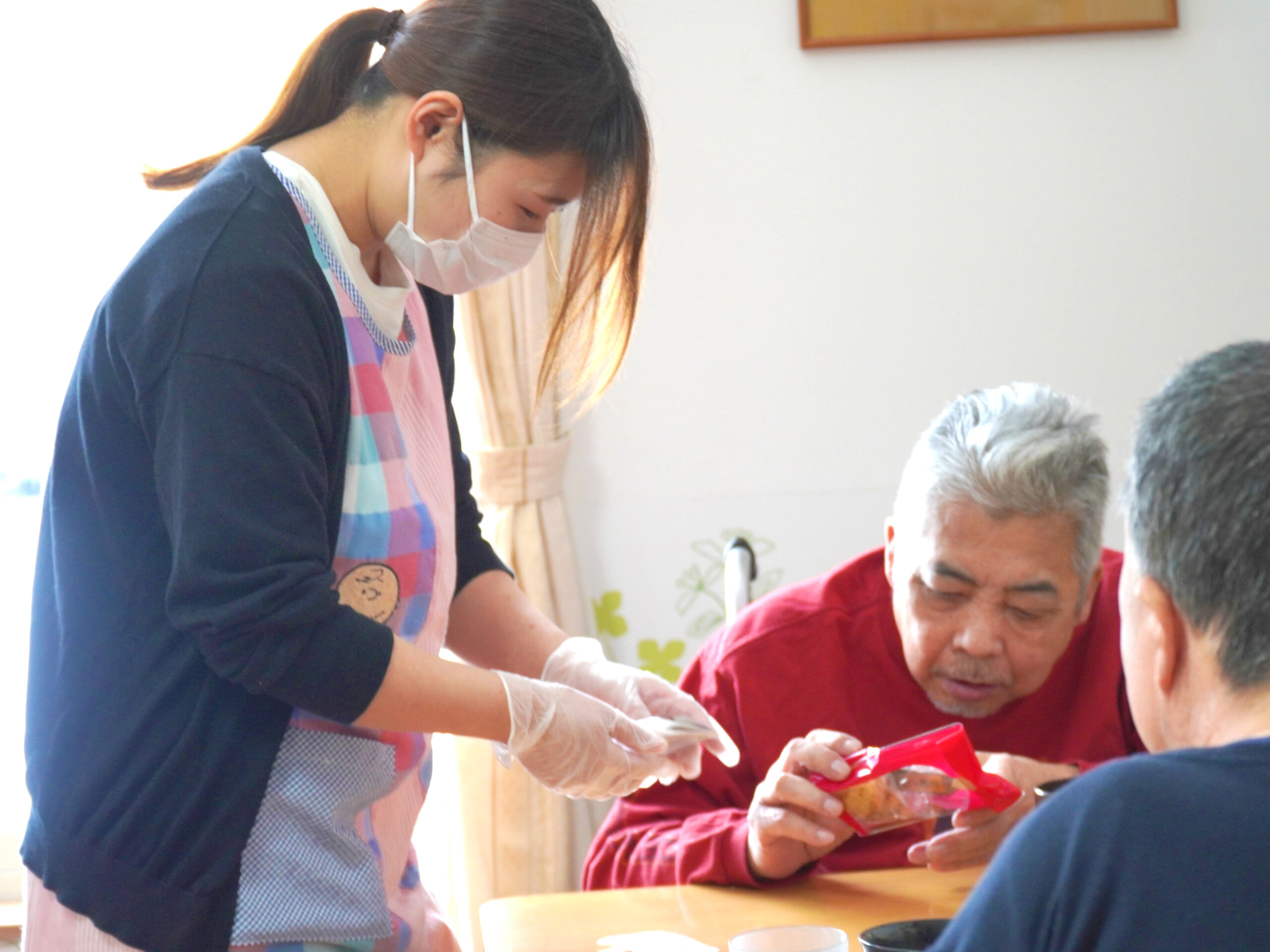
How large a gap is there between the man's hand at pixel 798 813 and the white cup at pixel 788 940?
39cm

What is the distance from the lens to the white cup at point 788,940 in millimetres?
1005

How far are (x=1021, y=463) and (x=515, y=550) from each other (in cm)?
126

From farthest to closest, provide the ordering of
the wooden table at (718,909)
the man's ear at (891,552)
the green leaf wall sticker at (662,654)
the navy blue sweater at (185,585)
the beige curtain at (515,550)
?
the green leaf wall sticker at (662,654)
the beige curtain at (515,550)
the man's ear at (891,552)
the wooden table at (718,909)
the navy blue sweater at (185,585)

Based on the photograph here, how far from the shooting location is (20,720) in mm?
2654

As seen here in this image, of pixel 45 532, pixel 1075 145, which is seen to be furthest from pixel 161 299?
pixel 1075 145

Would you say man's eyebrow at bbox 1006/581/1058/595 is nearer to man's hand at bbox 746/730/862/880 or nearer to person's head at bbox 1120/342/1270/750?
man's hand at bbox 746/730/862/880

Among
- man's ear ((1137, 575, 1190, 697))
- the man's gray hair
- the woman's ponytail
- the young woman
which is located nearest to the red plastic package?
the young woman

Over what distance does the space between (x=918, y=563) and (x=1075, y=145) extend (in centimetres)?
149

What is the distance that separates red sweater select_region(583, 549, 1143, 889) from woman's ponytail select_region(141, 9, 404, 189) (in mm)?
923

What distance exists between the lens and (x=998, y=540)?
64.7 inches

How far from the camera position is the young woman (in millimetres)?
960

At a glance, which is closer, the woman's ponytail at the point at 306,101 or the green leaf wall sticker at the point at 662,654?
the woman's ponytail at the point at 306,101

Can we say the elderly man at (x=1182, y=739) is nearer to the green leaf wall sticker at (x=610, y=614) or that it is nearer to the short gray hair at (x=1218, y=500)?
the short gray hair at (x=1218, y=500)

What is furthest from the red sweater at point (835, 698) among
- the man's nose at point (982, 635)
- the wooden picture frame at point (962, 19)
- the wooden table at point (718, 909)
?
the wooden picture frame at point (962, 19)
